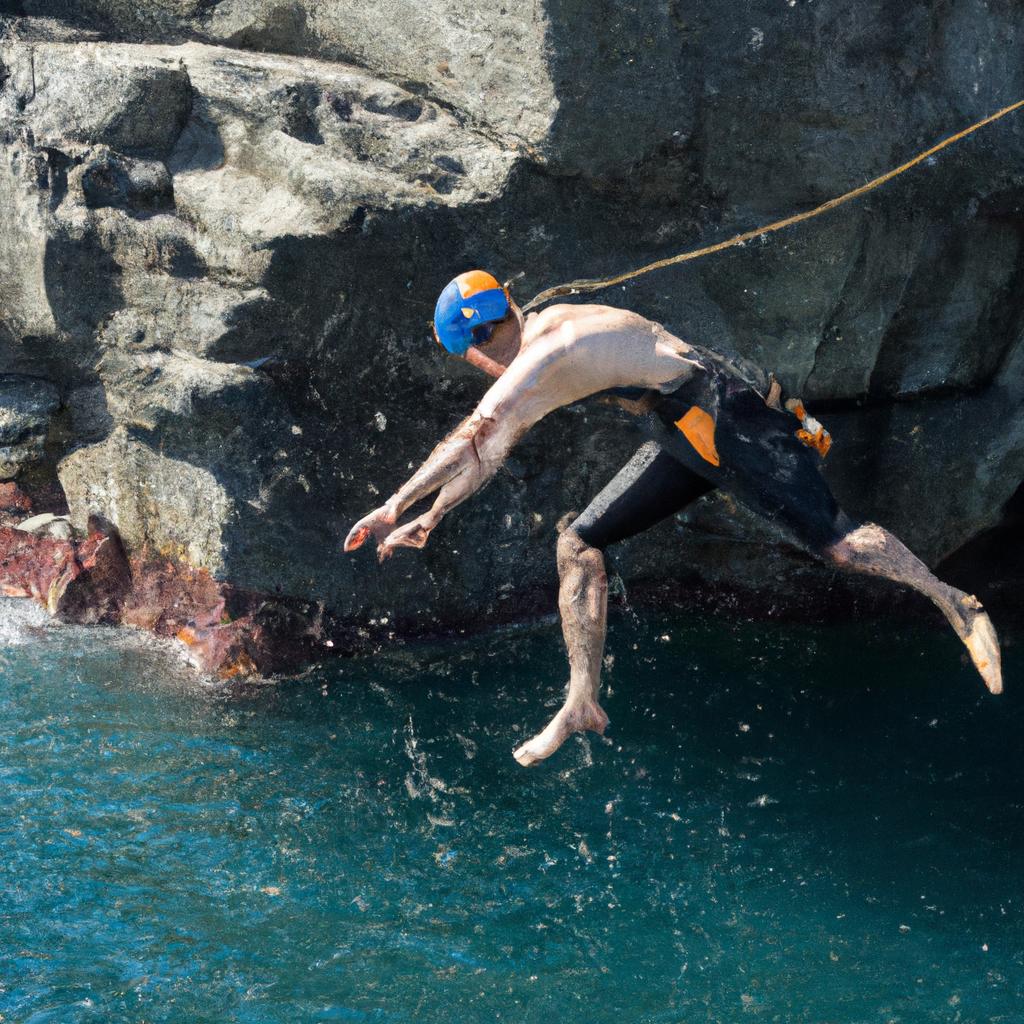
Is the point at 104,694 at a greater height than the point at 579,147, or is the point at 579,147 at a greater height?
the point at 579,147

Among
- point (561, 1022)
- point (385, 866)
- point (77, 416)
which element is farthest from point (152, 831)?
point (77, 416)

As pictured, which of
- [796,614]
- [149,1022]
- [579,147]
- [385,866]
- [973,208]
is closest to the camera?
[149,1022]

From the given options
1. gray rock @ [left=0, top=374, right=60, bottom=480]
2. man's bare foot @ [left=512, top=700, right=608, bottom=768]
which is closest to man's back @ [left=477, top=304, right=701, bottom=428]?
man's bare foot @ [left=512, top=700, right=608, bottom=768]

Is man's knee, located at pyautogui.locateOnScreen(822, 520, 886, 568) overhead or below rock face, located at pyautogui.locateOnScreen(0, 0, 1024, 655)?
below

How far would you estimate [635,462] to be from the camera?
4.39 meters

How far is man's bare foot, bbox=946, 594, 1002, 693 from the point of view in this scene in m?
3.79

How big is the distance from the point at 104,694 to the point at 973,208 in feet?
13.4

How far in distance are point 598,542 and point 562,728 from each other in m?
0.68

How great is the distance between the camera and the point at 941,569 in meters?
6.02

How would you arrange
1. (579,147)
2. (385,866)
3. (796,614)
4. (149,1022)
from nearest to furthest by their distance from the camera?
(149,1022) → (385,866) → (579,147) → (796,614)

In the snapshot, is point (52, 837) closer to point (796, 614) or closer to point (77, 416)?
point (77, 416)

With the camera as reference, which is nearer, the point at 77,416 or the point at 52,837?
the point at 52,837

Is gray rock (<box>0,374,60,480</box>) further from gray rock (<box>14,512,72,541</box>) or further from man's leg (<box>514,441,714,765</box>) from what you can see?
man's leg (<box>514,441,714,765</box>)

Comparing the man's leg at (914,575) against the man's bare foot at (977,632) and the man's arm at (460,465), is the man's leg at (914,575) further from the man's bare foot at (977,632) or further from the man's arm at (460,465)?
the man's arm at (460,465)
